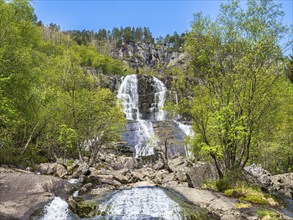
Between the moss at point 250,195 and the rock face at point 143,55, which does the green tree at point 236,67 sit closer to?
the moss at point 250,195

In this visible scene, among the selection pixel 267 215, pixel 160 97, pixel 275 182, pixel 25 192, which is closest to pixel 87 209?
pixel 25 192

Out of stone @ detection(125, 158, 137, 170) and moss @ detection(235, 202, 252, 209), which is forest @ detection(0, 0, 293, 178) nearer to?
moss @ detection(235, 202, 252, 209)

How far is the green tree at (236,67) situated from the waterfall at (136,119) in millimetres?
22507

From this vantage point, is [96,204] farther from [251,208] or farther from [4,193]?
[251,208]

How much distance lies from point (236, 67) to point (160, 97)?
50.0 meters

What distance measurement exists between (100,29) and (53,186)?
178m

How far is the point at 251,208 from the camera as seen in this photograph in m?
15.9

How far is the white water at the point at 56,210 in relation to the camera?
1385 cm

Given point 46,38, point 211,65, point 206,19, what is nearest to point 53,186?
point 211,65

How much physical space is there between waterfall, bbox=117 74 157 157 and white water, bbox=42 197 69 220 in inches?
1132

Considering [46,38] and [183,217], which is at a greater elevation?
[46,38]

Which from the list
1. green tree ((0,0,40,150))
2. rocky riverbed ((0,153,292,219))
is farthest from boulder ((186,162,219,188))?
green tree ((0,0,40,150))

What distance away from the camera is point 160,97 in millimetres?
70188

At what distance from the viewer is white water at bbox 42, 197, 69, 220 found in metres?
13.8
